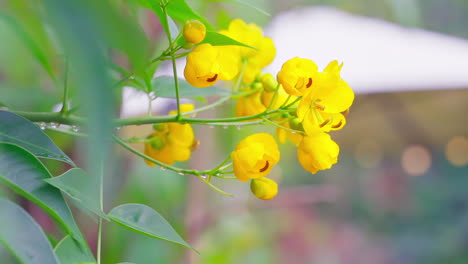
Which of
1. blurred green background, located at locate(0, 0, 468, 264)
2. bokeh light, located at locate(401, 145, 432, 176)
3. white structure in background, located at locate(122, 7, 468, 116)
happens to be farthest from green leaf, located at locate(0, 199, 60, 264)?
bokeh light, located at locate(401, 145, 432, 176)

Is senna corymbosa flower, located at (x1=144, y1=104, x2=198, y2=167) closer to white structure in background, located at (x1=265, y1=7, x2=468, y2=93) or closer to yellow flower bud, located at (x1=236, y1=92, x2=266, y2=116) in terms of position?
yellow flower bud, located at (x1=236, y1=92, x2=266, y2=116)

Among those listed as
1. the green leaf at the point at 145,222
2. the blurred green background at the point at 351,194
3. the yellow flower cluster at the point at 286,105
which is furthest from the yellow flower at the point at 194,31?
the blurred green background at the point at 351,194

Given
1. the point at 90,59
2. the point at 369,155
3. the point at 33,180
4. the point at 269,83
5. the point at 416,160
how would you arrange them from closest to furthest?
the point at 90,59, the point at 33,180, the point at 269,83, the point at 416,160, the point at 369,155

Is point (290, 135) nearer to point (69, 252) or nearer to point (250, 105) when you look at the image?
point (250, 105)

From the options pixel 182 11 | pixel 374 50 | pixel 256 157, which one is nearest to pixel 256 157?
pixel 256 157

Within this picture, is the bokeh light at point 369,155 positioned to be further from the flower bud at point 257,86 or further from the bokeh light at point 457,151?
the flower bud at point 257,86
